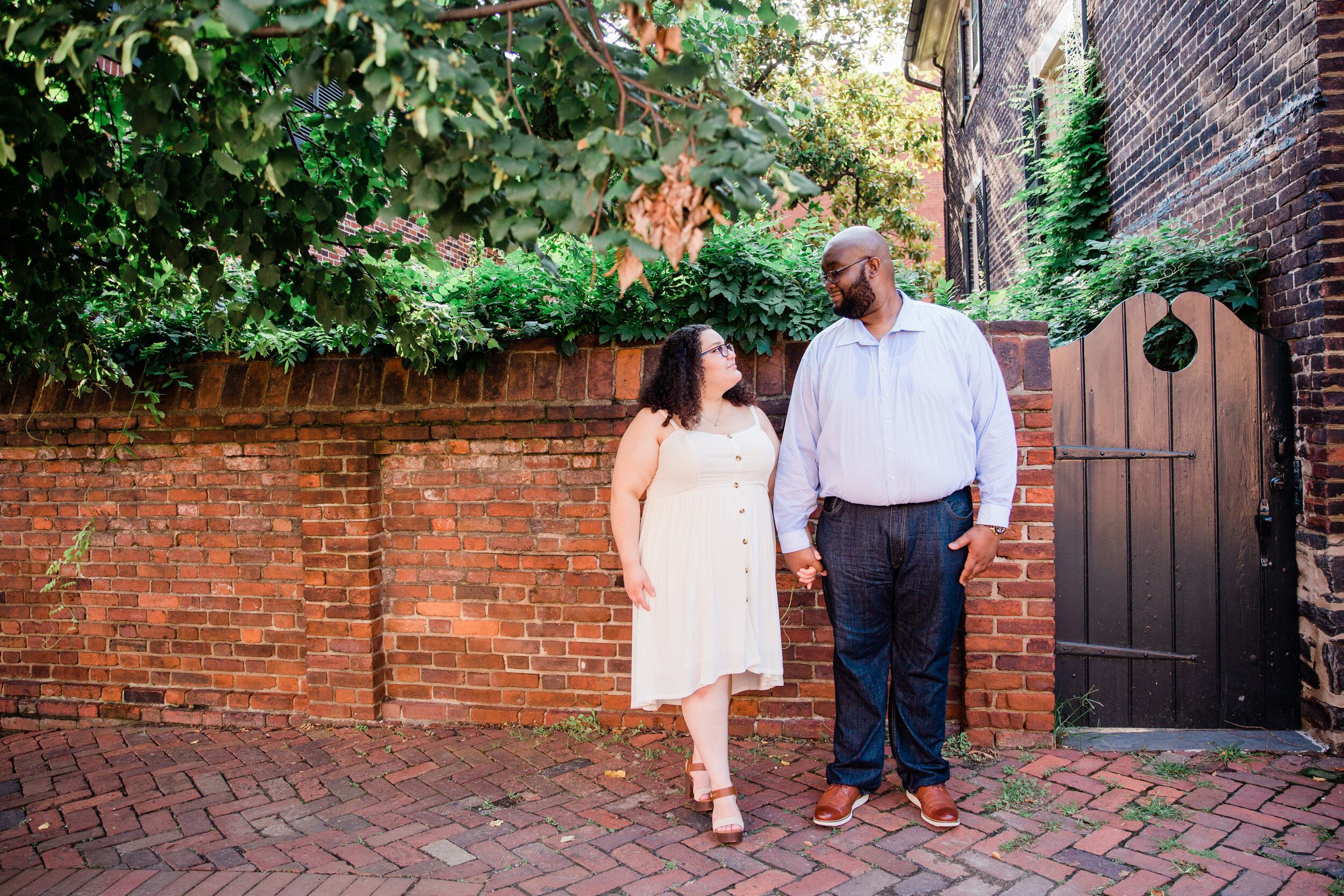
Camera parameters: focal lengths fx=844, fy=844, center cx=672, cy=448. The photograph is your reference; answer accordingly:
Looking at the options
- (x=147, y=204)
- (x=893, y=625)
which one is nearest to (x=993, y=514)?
(x=893, y=625)

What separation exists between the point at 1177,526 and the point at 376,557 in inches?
147

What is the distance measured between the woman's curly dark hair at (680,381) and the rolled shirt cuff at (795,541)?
55 cm

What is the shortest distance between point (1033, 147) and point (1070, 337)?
3.23m

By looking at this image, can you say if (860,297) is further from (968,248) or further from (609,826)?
(968,248)

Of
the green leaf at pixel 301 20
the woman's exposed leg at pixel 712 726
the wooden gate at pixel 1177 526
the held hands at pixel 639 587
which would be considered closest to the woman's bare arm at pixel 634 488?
the held hands at pixel 639 587

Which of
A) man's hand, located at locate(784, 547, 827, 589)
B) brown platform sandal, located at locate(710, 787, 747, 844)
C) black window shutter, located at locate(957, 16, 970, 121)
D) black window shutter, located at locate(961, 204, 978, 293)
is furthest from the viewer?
black window shutter, located at locate(961, 204, 978, 293)

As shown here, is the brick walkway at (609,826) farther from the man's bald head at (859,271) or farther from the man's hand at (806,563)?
the man's bald head at (859,271)

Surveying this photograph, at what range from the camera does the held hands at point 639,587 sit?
9.99 ft

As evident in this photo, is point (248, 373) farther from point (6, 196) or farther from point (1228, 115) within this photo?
point (1228, 115)

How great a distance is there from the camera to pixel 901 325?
3.03m

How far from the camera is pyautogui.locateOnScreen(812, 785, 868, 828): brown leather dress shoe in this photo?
9.80ft

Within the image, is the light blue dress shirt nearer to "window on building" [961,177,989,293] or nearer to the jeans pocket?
the jeans pocket

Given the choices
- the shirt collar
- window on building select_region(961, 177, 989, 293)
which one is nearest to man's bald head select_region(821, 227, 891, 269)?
the shirt collar

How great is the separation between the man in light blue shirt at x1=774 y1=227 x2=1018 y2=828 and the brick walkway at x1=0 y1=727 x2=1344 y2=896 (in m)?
0.28
